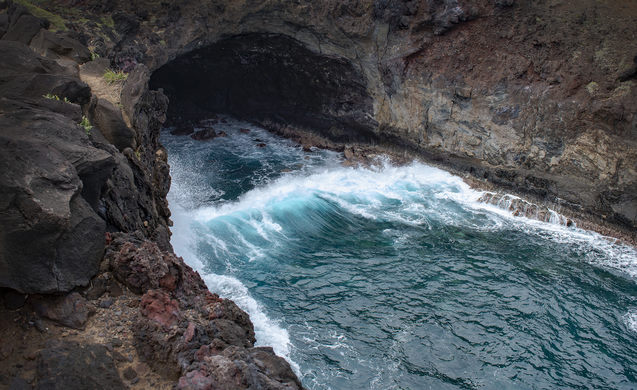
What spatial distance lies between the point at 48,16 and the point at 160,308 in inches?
824

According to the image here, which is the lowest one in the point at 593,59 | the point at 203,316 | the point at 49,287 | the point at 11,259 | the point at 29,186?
the point at 203,316

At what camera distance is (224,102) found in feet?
117

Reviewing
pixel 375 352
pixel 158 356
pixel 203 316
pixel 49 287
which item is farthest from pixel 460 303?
pixel 49 287

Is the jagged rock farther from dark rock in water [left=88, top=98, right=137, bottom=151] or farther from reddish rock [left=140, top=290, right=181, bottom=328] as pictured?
reddish rock [left=140, top=290, right=181, bottom=328]

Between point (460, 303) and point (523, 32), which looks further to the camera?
point (523, 32)

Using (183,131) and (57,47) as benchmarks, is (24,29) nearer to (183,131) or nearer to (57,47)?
(57,47)

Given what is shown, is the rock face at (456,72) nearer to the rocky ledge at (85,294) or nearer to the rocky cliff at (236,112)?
the rocky cliff at (236,112)

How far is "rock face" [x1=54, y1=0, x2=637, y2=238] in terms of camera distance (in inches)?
831

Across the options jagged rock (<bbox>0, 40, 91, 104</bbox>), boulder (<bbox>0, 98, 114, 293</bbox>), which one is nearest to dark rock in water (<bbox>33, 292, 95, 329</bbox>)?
boulder (<bbox>0, 98, 114, 293</bbox>)

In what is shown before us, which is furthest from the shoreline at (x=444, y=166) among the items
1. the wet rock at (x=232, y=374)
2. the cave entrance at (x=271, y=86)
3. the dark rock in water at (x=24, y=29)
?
the wet rock at (x=232, y=374)

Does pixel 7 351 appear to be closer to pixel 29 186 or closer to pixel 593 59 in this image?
pixel 29 186

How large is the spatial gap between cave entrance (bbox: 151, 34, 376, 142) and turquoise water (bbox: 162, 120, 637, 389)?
19.8ft

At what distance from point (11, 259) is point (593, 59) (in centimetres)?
2376

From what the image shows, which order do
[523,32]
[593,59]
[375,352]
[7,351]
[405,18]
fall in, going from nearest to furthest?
1. [7,351]
2. [375,352]
3. [593,59]
4. [523,32]
5. [405,18]
